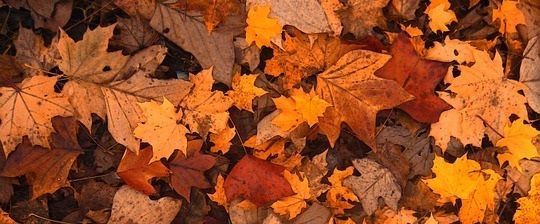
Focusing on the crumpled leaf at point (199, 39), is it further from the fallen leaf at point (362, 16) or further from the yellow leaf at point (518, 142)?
the yellow leaf at point (518, 142)

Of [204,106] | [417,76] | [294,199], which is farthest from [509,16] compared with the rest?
[204,106]

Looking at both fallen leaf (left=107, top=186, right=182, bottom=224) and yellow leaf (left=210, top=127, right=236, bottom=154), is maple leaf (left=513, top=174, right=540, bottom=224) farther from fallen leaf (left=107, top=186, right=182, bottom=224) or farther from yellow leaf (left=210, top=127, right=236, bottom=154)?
fallen leaf (left=107, top=186, right=182, bottom=224)

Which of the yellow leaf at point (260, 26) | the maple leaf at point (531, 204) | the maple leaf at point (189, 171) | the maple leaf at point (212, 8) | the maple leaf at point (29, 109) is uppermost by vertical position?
the maple leaf at point (212, 8)

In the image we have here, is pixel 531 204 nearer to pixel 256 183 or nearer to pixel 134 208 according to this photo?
pixel 256 183

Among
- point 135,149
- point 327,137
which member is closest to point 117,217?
point 135,149

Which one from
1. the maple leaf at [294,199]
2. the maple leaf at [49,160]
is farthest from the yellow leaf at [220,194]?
the maple leaf at [49,160]

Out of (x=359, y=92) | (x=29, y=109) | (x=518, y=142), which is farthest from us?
(x=518, y=142)

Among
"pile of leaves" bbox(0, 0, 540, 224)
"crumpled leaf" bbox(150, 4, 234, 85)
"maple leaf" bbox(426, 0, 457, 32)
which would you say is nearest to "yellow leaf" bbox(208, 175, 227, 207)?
"pile of leaves" bbox(0, 0, 540, 224)
